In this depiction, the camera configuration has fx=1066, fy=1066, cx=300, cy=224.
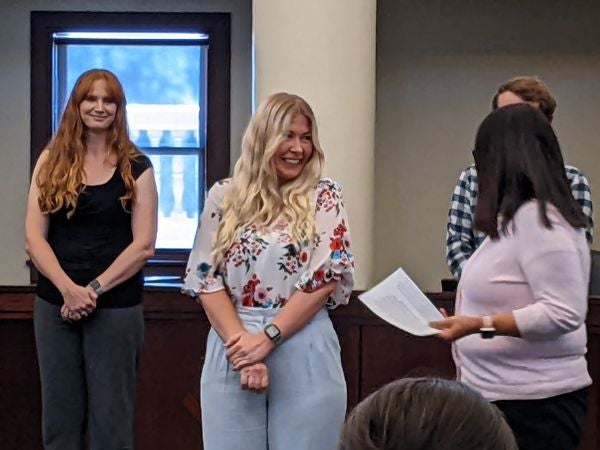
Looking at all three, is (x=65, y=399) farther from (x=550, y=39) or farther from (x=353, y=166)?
(x=550, y=39)

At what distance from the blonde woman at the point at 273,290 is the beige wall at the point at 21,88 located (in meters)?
3.70

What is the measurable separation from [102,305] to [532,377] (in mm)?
1373

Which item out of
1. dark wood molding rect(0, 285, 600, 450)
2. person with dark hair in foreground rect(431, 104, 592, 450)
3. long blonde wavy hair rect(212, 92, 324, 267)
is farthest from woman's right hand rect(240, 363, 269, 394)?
dark wood molding rect(0, 285, 600, 450)

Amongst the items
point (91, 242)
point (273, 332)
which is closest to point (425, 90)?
point (91, 242)

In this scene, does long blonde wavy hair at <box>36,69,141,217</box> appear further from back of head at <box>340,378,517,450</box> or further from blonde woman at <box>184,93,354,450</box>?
back of head at <box>340,378,517,450</box>

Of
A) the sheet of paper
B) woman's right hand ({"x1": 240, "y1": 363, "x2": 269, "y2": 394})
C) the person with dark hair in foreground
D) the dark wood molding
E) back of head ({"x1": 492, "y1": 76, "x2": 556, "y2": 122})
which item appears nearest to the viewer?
the person with dark hair in foreground

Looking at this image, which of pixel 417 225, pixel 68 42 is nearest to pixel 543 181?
pixel 417 225

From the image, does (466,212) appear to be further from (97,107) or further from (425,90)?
(425,90)

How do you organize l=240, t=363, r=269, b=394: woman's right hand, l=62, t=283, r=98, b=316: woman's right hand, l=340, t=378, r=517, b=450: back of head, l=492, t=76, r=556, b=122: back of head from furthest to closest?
l=492, t=76, r=556, b=122: back of head < l=62, t=283, r=98, b=316: woman's right hand < l=240, t=363, r=269, b=394: woman's right hand < l=340, t=378, r=517, b=450: back of head

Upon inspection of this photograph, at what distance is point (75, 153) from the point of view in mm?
3225

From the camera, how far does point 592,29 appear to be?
631 cm

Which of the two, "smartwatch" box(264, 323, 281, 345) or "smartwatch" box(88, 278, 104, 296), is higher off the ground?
"smartwatch" box(88, 278, 104, 296)

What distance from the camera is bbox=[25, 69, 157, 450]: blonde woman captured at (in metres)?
3.12

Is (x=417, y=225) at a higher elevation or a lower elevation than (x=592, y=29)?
lower
